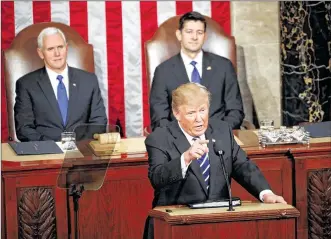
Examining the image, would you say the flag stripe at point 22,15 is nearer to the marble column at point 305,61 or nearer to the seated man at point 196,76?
the seated man at point 196,76

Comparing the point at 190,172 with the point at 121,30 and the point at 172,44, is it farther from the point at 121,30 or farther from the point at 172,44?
the point at 121,30

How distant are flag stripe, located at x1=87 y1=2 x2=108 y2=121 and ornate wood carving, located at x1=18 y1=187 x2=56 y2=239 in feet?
7.63

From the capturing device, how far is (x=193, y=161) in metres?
4.57

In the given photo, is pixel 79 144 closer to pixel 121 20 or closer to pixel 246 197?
pixel 246 197

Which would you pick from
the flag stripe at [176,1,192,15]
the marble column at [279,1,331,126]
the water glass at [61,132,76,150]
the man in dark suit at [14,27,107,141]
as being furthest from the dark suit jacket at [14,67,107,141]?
the marble column at [279,1,331,126]

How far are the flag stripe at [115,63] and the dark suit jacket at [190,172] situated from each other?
296cm

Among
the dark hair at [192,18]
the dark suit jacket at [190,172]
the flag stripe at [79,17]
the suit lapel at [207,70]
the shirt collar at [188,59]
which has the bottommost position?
the dark suit jacket at [190,172]

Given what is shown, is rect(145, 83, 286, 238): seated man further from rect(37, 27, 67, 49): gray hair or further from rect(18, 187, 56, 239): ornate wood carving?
rect(37, 27, 67, 49): gray hair

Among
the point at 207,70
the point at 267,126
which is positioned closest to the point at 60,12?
the point at 207,70

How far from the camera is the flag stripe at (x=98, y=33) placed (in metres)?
7.54

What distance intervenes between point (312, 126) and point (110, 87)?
1.94m

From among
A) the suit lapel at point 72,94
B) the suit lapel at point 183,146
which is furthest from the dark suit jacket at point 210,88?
the suit lapel at point 183,146

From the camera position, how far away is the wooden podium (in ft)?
13.3

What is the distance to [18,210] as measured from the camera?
17.6ft
